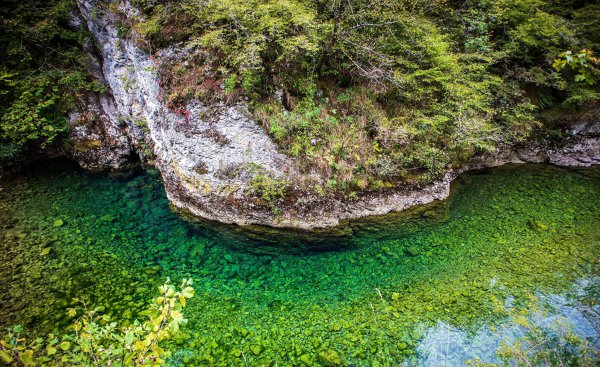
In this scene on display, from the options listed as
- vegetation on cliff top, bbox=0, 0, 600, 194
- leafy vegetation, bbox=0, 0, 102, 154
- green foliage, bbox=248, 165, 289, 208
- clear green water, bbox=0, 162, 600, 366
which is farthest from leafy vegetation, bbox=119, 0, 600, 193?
leafy vegetation, bbox=0, 0, 102, 154

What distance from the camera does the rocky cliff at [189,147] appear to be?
9250 mm

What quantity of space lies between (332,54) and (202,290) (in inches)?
334

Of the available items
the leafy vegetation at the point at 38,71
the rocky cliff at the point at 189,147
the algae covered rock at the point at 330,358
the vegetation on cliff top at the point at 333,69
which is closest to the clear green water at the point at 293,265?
the algae covered rock at the point at 330,358

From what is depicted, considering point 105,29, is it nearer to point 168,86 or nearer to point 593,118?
point 168,86

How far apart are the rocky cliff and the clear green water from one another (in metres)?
0.61

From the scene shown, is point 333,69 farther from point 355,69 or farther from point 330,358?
point 330,358

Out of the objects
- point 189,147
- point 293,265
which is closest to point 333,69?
point 189,147

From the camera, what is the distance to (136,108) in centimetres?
1172

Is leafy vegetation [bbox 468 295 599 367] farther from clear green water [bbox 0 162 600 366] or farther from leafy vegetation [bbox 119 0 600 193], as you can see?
leafy vegetation [bbox 119 0 600 193]

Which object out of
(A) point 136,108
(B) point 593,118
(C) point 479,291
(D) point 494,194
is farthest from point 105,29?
(B) point 593,118

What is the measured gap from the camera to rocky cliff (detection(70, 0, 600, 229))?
925 cm

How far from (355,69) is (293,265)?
6.87 m

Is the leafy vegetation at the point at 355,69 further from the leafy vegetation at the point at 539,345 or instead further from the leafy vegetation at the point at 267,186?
the leafy vegetation at the point at 539,345

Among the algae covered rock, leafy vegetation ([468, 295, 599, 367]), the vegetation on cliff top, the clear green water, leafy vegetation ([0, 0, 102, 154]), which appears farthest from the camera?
leafy vegetation ([0, 0, 102, 154])
